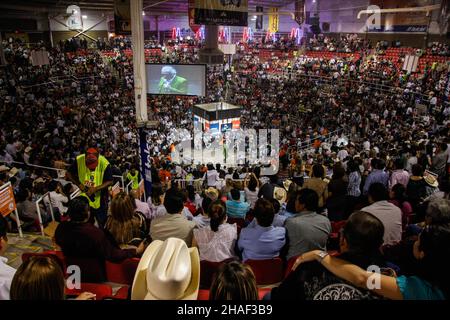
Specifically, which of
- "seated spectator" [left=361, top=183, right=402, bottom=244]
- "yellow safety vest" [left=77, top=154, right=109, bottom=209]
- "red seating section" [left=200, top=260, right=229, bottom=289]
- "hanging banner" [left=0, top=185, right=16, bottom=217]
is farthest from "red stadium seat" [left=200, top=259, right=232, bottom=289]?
"hanging banner" [left=0, top=185, right=16, bottom=217]

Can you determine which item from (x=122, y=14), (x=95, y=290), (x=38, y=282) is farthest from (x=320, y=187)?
(x=122, y=14)

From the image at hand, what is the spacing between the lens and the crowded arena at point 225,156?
1971 mm

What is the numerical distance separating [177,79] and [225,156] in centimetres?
456

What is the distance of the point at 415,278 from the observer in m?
1.83

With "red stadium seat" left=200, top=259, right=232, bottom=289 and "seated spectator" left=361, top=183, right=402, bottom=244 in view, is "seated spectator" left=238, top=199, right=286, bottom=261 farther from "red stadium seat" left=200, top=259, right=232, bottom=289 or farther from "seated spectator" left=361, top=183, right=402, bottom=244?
"seated spectator" left=361, top=183, right=402, bottom=244

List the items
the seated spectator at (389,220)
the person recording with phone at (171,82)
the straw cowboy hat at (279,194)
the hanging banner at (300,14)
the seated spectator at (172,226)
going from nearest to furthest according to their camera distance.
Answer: the seated spectator at (172,226)
the seated spectator at (389,220)
the straw cowboy hat at (279,194)
the person recording with phone at (171,82)
the hanging banner at (300,14)

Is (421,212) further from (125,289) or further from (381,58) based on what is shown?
(381,58)

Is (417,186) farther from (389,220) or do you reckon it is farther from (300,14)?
(300,14)

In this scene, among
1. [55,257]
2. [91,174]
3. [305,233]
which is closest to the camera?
[55,257]

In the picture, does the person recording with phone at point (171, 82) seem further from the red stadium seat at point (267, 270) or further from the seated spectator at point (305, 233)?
the red stadium seat at point (267, 270)

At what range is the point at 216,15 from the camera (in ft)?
42.9

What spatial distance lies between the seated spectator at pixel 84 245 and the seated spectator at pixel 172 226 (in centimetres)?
44

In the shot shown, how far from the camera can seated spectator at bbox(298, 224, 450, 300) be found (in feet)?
5.70

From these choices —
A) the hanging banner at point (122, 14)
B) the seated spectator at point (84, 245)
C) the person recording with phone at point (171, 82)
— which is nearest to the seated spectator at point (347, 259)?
the seated spectator at point (84, 245)
